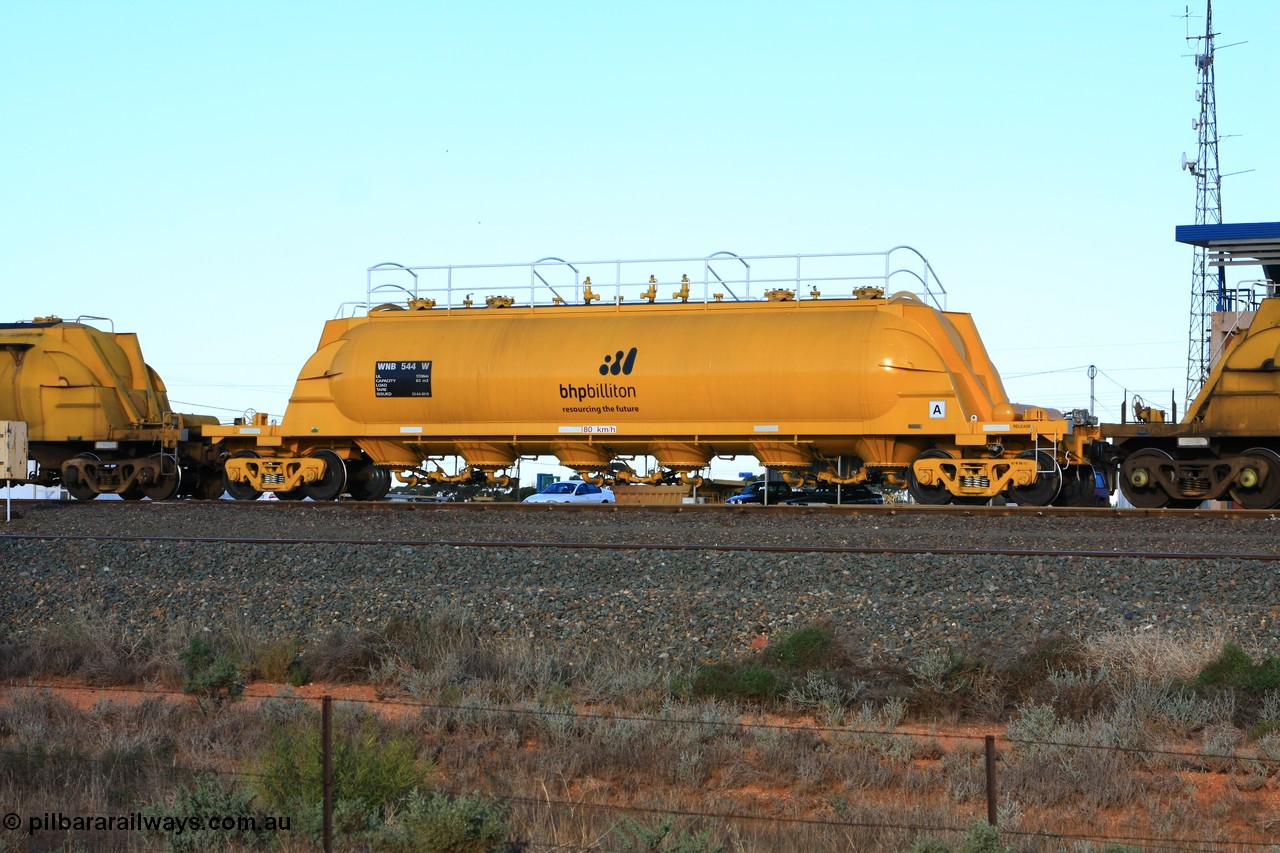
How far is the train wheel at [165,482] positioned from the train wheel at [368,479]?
330cm

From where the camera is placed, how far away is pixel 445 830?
702cm

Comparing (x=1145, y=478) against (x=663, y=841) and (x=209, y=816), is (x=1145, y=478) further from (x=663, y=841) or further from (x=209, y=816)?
(x=209, y=816)

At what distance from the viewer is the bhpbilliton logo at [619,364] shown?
22.7 metres

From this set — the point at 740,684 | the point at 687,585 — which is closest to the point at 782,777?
the point at 740,684

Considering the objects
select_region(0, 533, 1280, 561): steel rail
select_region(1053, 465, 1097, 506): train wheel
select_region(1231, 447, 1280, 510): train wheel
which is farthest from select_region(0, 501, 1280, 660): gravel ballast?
select_region(1053, 465, 1097, 506): train wheel

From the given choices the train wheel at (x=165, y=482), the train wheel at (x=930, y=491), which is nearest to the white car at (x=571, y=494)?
the train wheel at (x=165, y=482)

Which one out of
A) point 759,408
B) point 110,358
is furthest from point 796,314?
point 110,358

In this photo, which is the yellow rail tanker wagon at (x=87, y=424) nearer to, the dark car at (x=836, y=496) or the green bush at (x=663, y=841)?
the dark car at (x=836, y=496)

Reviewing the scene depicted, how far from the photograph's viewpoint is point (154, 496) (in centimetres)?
2569

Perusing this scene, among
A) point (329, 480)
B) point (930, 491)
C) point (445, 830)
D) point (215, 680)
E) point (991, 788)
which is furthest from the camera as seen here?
point (329, 480)

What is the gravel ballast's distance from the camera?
11258 mm

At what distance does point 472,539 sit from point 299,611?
445cm

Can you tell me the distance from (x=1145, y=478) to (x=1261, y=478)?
67.9 inches

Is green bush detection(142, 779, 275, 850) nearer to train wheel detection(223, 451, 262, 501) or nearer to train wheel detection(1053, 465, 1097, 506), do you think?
train wheel detection(1053, 465, 1097, 506)
